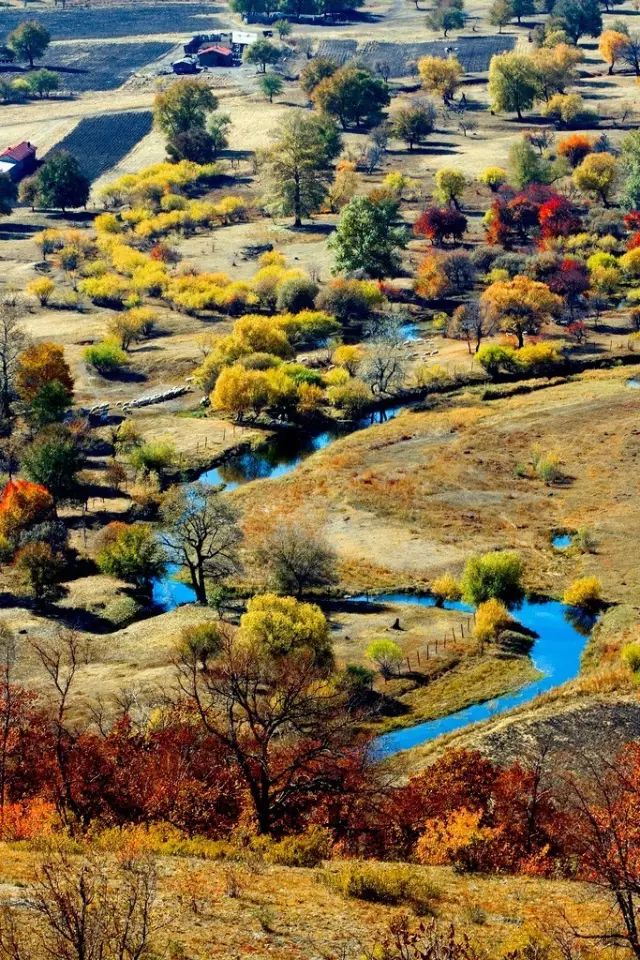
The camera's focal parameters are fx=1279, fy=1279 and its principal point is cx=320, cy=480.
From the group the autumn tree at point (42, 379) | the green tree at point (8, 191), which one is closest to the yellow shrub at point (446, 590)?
the autumn tree at point (42, 379)

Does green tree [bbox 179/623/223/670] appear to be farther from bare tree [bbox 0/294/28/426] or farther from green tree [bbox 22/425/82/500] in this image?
bare tree [bbox 0/294/28/426]

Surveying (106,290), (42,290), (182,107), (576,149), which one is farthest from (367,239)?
(182,107)

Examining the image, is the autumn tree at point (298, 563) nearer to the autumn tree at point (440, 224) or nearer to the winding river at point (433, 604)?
the winding river at point (433, 604)

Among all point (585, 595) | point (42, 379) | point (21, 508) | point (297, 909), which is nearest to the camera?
point (297, 909)

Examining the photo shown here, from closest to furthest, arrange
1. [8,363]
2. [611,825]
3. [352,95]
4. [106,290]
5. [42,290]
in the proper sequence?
[611,825] < [8,363] < [42,290] < [106,290] < [352,95]

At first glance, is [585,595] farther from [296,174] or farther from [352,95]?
[352,95]

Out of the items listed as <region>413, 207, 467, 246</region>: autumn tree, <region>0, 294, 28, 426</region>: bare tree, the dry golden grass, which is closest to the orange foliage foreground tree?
<region>0, 294, 28, 426</region>: bare tree
